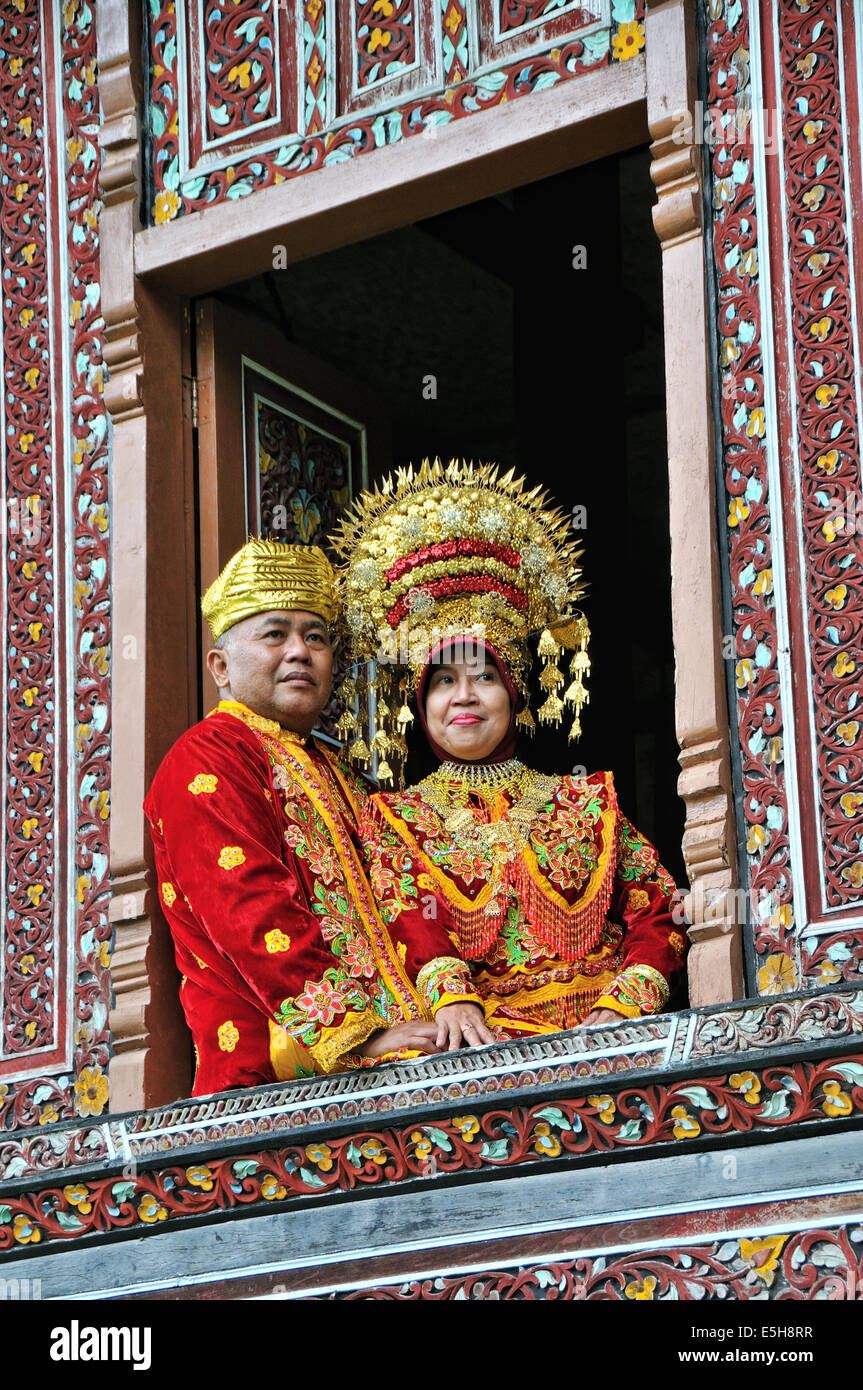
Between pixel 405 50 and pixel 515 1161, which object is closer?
pixel 515 1161

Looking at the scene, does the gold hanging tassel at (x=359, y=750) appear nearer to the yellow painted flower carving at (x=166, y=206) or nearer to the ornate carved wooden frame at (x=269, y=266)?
the ornate carved wooden frame at (x=269, y=266)

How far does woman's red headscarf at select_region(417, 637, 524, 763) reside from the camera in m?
6.84

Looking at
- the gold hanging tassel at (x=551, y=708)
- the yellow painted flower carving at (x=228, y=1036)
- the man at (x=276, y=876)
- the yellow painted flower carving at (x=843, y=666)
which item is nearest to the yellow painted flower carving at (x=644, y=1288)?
the man at (x=276, y=876)

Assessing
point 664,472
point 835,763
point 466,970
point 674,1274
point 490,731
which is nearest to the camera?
point 674,1274

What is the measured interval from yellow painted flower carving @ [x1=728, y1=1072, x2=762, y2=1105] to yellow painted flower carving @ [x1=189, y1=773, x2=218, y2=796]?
5.18 ft

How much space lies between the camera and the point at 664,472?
32.6 ft

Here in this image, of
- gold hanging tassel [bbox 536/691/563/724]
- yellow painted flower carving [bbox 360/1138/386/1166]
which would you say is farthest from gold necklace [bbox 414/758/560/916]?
yellow painted flower carving [bbox 360/1138/386/1166]

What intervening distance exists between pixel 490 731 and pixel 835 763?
45.4 inches

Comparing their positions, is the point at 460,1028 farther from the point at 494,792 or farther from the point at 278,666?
the point at 278,666

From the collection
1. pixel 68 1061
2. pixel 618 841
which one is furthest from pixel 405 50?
pixel 68 1061

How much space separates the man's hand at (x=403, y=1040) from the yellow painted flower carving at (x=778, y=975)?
29.9 inches

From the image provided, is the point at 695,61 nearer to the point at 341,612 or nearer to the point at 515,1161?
the point at 341,612

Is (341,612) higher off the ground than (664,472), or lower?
lower

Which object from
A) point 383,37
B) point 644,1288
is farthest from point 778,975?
point 383,37
